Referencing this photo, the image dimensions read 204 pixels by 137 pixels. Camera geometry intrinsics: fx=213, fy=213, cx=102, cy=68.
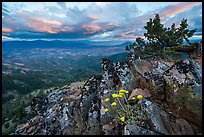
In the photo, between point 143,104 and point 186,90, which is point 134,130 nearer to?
point 143,104

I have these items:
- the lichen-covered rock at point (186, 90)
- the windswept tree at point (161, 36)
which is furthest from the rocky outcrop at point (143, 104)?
the windswept tree at point (161, 36)

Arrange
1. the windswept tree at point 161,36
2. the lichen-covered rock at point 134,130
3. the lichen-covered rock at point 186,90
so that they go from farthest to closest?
the windswept tree at point 161,36
the lichen-covered rock at point 186,90
the lichen-covered rock at point 134,130

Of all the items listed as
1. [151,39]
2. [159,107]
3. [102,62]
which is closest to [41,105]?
[102,62]

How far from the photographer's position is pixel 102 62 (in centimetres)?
2120

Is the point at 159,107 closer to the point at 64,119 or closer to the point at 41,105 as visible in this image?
the point at 64,119

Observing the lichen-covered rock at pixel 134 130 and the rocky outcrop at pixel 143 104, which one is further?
the rocky outcrop at pixel 143 104

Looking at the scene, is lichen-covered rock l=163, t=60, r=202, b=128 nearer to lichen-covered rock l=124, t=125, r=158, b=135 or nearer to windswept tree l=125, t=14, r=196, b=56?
lichen-covered rock l=124, t=125, r=158, b=135

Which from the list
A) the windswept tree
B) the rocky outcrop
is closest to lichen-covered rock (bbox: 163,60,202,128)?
the rocky outcrop

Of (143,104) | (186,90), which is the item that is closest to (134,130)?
(143,104)

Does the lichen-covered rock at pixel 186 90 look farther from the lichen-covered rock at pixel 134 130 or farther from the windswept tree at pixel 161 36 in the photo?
Answer: the windswept tree at pixel 161 36

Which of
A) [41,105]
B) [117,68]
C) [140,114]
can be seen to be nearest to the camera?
[140,114]

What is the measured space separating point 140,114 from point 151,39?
17344 millimetres

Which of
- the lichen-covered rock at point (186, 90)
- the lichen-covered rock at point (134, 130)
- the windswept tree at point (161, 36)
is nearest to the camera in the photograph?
the lichen-covered rock at point (134, 130)

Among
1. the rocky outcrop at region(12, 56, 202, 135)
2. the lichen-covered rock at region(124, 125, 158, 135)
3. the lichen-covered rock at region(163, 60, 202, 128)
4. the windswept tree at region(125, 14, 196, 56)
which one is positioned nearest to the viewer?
the lichen-covered rock at region(124, 125, 158, 135)
